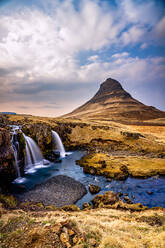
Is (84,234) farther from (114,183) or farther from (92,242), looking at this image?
(114,183)

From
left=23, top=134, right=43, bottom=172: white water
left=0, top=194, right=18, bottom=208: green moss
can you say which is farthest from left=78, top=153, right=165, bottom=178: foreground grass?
left=0, top=194, right=18, bottom=208: green moss

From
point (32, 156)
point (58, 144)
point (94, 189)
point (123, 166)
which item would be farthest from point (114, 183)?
point (58, 144)

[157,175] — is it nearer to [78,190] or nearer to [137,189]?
[137,189]

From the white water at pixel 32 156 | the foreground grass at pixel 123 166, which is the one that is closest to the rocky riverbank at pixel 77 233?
the foreground grass at pixel 123 166

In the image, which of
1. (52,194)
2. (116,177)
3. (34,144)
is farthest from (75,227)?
(34,144)

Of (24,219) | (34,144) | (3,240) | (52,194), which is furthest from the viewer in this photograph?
(34,144)

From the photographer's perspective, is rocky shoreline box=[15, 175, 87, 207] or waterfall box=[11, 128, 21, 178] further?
waterfall box=[11, 128, 21, 178]

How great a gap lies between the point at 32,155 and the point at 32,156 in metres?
0.26

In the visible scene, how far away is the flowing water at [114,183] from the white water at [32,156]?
2.79 m

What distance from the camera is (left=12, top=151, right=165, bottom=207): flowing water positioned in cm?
2053

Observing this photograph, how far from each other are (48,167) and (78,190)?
1376 cm

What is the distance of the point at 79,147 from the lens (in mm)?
53281

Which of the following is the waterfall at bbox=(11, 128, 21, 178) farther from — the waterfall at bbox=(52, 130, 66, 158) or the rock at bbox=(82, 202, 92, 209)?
the waterfall at bbox=(52, 130, 66, 158)

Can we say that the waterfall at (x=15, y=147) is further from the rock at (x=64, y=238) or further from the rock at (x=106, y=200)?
the rock at (x=64, y=238)
